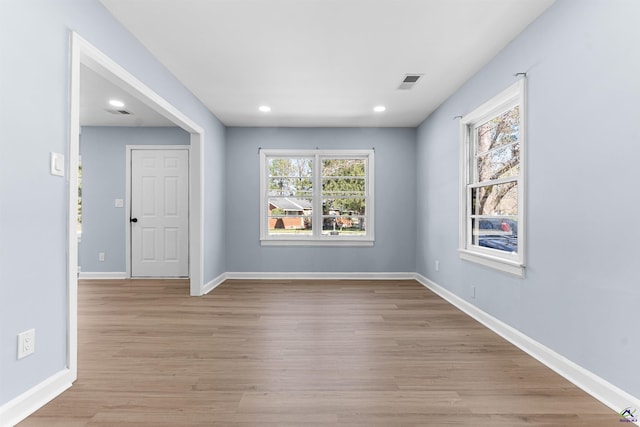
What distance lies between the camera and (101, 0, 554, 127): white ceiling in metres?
2.45

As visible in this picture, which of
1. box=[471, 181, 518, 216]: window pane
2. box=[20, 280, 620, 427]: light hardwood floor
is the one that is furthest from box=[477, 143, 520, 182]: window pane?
box=[20, 280, 620, 427]: light hardwood floor

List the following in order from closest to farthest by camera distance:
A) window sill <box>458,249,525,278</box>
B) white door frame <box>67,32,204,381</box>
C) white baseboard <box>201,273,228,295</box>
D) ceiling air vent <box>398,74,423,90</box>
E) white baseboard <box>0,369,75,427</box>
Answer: white baseboard <box>0,369,75,427</box>
white door frame <box>67,32,204,381</box>
window sill <box>458,249,525,278</box>
ceiling air vent <box>398,74,423,90</box>
white baseboard <box>201,273,228,295</box>

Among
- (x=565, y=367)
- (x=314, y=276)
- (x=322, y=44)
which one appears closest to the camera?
(x=565, y=367)

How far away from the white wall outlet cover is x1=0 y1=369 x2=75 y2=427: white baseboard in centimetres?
120

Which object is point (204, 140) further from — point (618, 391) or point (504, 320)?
point (618, 391)

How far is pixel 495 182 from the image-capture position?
325 cm

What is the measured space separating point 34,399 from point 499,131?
4.05 metres

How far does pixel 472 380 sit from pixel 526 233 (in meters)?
1.23

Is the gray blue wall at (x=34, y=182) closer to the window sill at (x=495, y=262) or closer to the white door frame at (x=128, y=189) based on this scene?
the window sill at (x=495, y=262)

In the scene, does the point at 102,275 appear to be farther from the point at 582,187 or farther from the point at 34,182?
the point at 582,187

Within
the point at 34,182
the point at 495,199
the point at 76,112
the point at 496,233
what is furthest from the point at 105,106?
the point at 496,233

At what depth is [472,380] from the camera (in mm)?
2160

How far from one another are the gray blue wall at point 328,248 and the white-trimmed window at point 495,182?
178cm

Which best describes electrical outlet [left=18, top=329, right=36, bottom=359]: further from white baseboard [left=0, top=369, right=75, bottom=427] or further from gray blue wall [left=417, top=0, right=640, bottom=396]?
gray blue wall [left=417, top=0, right=640, bottom=396]
